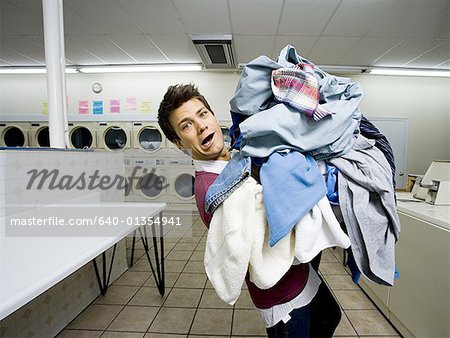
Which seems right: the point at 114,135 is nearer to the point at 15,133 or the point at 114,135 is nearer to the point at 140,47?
the point at 140,47

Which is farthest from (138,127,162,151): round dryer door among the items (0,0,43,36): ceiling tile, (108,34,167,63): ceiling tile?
(0,0,43,36): ceiling tile

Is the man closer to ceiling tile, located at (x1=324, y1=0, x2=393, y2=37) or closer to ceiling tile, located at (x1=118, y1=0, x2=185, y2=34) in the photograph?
ceiling tile, located at (x1=118, y1=0, x2=185, y2=34)

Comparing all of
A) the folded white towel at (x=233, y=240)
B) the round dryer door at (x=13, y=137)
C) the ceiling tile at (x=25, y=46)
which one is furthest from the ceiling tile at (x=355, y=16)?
the round dryer door at (x=13, y=137)

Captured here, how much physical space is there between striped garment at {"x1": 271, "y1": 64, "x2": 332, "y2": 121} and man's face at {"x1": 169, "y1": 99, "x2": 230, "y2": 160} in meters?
0.24

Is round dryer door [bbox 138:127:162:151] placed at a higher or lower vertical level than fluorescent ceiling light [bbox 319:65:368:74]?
lower

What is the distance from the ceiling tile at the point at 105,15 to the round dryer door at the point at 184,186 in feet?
7.21

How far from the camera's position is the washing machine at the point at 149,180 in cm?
420

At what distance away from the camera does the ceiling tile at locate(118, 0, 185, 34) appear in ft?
8.80

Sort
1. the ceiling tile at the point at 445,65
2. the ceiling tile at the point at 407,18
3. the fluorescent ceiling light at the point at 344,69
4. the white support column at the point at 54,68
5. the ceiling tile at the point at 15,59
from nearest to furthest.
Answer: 1. the white support column at the point at 54,68
2. the ceiling tile at the point at 407,18
3. the ceiling tile at the point at 15,59
4. the ceiling tile at the point at 445,65
5. the fluorescent ceiling light at the point at 344,69

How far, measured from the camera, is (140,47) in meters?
3.79

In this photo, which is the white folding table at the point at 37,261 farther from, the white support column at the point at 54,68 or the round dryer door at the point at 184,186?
the round dryer door at the point at 184,186

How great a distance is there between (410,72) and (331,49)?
1914 mm

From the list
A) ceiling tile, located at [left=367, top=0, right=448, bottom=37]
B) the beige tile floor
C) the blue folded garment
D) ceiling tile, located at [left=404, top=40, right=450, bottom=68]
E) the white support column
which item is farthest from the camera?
ceiling tile, located at [left=404, top=40, right=450, bottom=68]

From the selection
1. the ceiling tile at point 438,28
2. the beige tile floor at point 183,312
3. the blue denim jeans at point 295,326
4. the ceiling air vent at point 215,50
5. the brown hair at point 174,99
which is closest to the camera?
the blue denim jeans at point 295,326
